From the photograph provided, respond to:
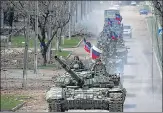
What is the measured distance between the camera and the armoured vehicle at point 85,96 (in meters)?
24.9

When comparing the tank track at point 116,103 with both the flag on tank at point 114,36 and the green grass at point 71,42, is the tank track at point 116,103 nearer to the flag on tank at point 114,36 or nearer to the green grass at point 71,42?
the flag on tank at point 114,36

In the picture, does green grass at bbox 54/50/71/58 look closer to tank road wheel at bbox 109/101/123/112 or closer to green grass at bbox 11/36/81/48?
green grass at bbox 11/36/81/48

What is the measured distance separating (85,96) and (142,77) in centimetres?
1763

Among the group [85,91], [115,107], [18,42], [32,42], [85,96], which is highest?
[85,91]

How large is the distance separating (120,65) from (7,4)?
73.3ft

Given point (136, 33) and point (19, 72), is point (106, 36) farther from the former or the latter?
point (136, 33)

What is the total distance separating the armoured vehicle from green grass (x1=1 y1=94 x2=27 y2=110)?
3.84 meters

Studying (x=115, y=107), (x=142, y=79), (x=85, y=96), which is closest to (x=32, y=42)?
(x=142, y=79)

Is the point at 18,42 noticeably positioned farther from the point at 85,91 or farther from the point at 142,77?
the point at 85,91

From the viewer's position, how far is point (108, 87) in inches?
1034

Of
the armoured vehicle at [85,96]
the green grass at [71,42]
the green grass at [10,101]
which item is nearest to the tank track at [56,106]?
the armoured vehicle at [85,96]

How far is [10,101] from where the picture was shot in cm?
3097

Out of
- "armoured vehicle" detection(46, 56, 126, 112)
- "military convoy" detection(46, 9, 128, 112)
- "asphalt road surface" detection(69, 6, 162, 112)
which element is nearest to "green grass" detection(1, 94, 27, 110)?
"military convoy" detection(46, 9, 128, 112)

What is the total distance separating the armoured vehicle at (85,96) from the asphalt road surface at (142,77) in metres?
3.05
